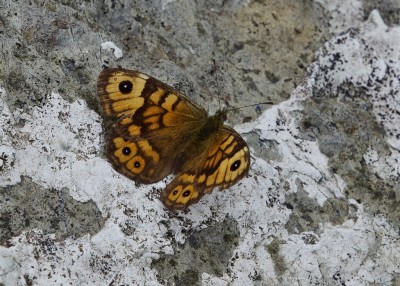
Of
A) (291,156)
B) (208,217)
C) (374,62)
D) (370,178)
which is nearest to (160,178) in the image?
(208,217)

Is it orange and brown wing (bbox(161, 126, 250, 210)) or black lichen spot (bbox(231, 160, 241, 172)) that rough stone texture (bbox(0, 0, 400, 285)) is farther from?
black lichen spot (bbox(231, 160, 241, 172))

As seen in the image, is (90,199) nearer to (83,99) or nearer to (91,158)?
(91,158)

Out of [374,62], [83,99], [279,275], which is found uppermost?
[374,62]

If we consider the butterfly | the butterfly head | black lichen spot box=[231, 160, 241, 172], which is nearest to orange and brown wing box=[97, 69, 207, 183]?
the butterfly

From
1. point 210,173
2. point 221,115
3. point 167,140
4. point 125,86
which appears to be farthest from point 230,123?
point 125,86

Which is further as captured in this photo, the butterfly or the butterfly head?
the butterfly head

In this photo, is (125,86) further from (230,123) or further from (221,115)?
(230,123)
